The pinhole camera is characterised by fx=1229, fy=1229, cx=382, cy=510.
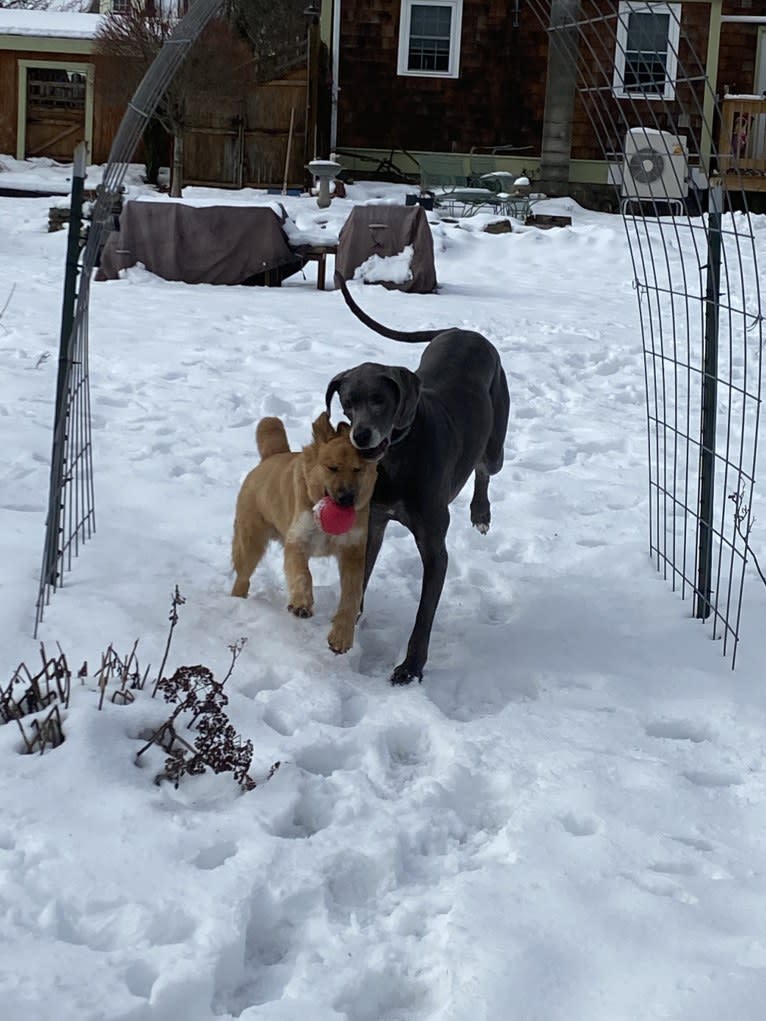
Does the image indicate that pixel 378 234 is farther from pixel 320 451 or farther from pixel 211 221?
Result: pixel 320 451

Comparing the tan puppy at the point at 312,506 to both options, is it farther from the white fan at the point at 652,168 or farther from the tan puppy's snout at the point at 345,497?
the white fan at the point at 652,168

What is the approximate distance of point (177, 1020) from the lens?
2.27 meters

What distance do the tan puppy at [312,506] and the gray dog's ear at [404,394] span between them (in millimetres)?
196

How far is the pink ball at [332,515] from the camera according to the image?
3736mm

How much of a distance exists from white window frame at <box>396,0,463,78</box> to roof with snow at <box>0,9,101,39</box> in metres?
6.38

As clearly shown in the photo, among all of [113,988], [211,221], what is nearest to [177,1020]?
[113,988]

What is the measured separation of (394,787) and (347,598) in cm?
83

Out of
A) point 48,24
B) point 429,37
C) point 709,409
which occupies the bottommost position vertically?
point 709,409

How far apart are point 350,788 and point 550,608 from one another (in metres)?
1.70

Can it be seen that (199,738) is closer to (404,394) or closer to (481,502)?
(404,394)

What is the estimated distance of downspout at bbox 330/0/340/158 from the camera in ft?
Answer: 75.8

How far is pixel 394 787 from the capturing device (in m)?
3.24

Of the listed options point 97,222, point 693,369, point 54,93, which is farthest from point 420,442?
point 54,93

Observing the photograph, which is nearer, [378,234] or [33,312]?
[33,312]
